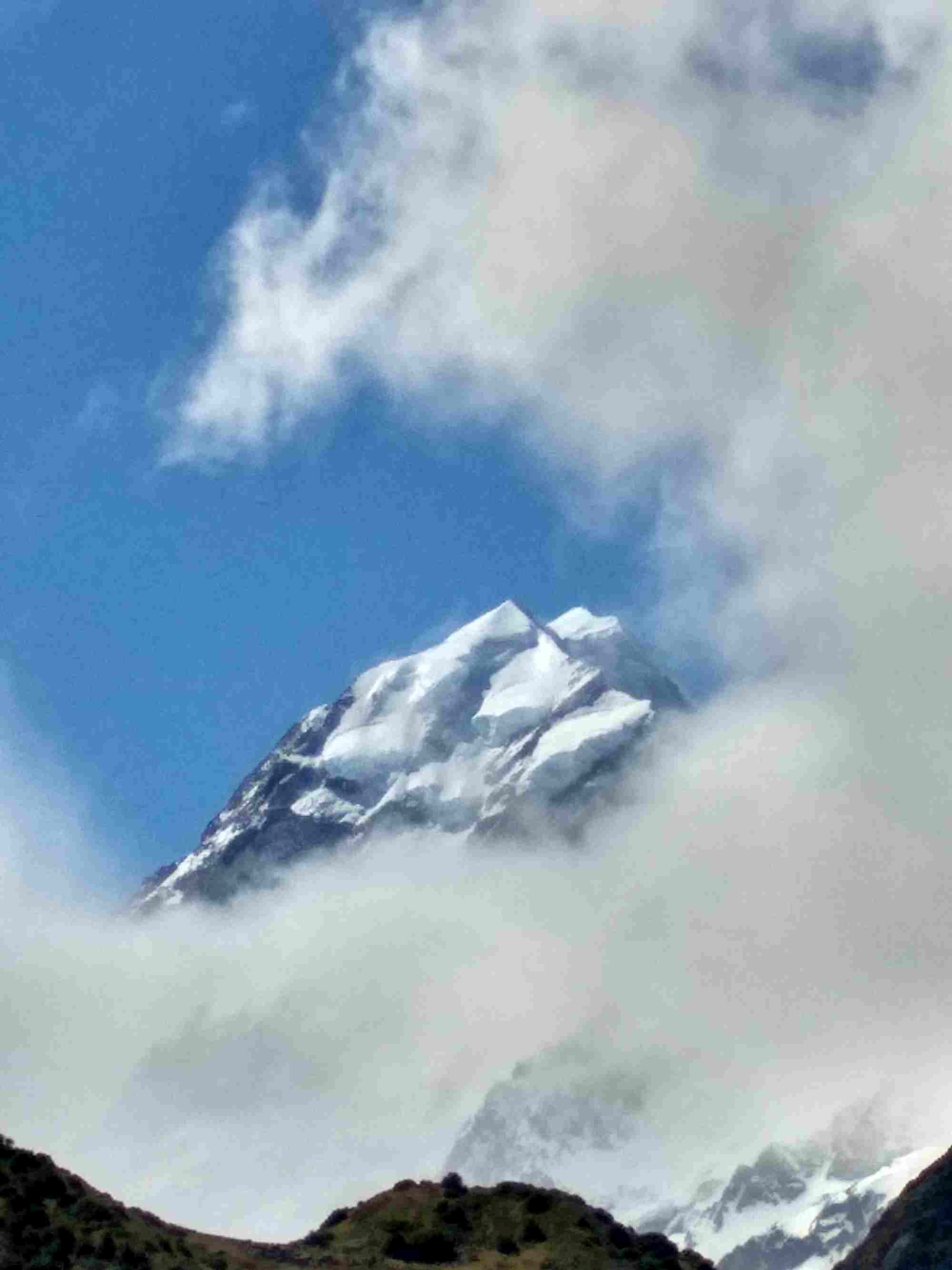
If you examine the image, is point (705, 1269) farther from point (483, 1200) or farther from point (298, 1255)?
point (298, 1255)

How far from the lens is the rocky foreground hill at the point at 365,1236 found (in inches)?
5645

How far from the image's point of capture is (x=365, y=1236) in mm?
172875

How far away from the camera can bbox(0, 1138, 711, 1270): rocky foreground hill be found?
5645 inches

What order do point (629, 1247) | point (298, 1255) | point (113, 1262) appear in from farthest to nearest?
1. point (629, 1247)
2. point (298, 1255)
3. point (113, 1262)

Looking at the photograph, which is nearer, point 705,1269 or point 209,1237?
point 209,1237

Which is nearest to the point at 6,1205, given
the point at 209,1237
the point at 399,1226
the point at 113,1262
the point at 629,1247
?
the point at 113,1262

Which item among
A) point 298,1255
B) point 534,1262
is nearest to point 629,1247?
point 534,1262

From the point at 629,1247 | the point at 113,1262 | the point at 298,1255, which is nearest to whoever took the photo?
the point at 113,1262

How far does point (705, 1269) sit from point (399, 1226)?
25177 millimetres

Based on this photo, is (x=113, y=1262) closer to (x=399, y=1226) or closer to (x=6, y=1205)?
(x=6, y=1205)

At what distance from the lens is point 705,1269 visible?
18288 centimetres

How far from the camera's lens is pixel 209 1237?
168 meters

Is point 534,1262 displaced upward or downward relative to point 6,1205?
downward

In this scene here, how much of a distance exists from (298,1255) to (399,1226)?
11912 mm
